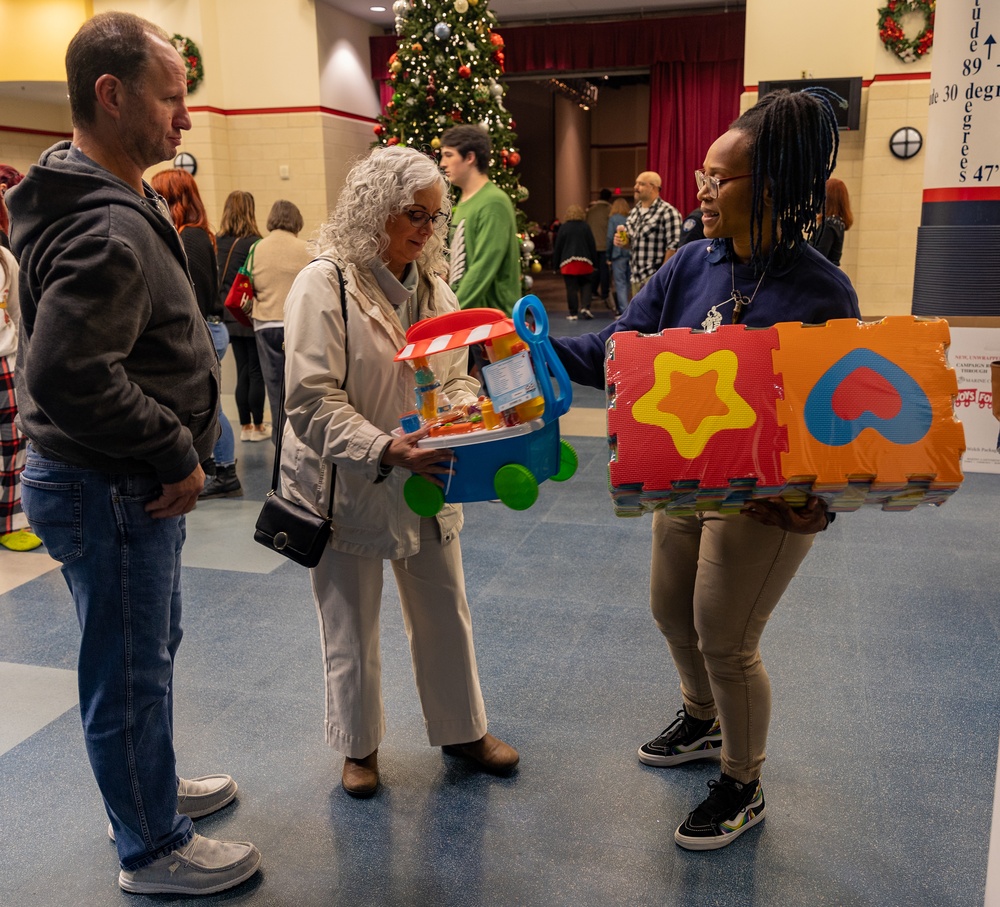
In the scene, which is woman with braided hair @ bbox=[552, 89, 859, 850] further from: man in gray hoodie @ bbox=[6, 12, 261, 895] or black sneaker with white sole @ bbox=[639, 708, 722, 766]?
man in gray hoodie @ bbox=[6, 12, 261, 895]

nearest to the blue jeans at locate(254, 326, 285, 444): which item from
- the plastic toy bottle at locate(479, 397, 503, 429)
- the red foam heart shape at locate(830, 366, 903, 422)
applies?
the plastic toy bottle at locate(479, 397, 503, 429)

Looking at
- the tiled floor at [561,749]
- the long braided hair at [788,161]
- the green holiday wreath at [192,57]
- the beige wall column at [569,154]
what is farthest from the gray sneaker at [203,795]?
the beige wall column at [569,154]

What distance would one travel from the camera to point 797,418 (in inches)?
60.1

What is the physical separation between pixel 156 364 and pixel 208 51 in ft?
33.4

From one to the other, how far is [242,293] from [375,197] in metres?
3.12

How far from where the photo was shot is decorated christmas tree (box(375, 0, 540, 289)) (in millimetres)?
7316

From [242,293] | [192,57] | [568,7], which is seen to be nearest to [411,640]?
[242,293]

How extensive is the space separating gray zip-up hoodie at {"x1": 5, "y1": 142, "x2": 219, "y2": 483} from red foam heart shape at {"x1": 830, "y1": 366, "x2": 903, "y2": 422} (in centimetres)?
117

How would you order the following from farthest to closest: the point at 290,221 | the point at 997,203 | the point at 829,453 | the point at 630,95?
the point at 630,95
the point at 290,221
the point at 997,203
the point at 829,453

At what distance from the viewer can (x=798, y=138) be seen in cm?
168

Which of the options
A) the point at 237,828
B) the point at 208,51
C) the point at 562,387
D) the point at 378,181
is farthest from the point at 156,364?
the point at 208,51

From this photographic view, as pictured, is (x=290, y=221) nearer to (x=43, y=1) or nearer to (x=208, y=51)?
(x=208, y=51)

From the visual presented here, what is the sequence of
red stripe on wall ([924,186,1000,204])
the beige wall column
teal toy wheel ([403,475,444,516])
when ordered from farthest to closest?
the beige wall column, red stripe on wall ([924,186,1000,204]), teal toy wheel ([403,475,444,516])

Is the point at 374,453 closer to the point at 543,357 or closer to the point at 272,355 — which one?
the point at 543,357
